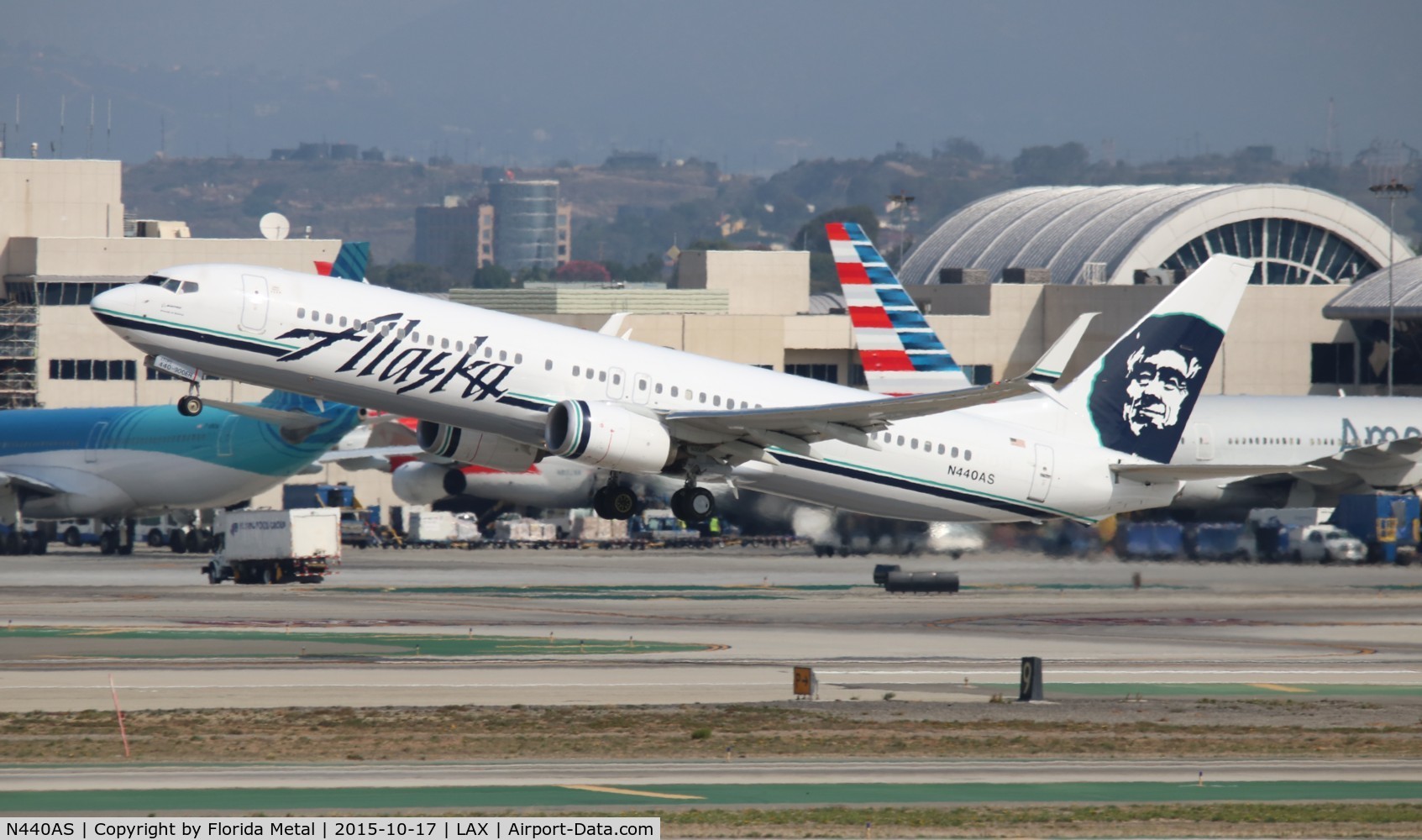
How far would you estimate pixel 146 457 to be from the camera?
85.8 m

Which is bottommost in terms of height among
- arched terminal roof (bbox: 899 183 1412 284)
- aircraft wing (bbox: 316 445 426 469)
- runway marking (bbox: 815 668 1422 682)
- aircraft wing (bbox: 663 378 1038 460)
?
runway marking (bbox: 815 668 1422 682)

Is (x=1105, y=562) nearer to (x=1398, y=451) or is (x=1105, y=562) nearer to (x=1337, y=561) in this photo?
(x=1337, y=561)

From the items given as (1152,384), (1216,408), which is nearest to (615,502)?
(1152,384)

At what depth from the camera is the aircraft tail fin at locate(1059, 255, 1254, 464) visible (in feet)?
182

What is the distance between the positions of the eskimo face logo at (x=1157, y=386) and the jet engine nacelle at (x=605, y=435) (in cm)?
1745

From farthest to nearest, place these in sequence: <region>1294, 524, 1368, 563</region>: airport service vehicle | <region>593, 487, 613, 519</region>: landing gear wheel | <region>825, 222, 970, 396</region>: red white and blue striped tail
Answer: <region>825, 222, 970, 396</region>: red white and blue striped tail, <region>1294, 524, 1368, 563</region>: airport service vehicle, <region>593, 487, 613, 519</region>: landing gear wheel

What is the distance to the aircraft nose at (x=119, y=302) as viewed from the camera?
4253cm

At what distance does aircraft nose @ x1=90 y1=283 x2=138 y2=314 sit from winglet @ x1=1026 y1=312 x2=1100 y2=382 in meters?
21.2

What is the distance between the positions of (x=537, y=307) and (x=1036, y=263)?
41.9 metres

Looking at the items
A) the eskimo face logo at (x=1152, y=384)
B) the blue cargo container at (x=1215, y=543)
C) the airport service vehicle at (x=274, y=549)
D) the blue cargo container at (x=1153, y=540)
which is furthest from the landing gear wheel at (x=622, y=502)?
the blue cargo container at (x=1215, y=543)

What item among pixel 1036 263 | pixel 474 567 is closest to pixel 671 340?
pixel 474 567

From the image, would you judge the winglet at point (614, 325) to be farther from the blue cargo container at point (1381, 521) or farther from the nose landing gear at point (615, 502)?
the blue cargo container at point (1381, 521)
